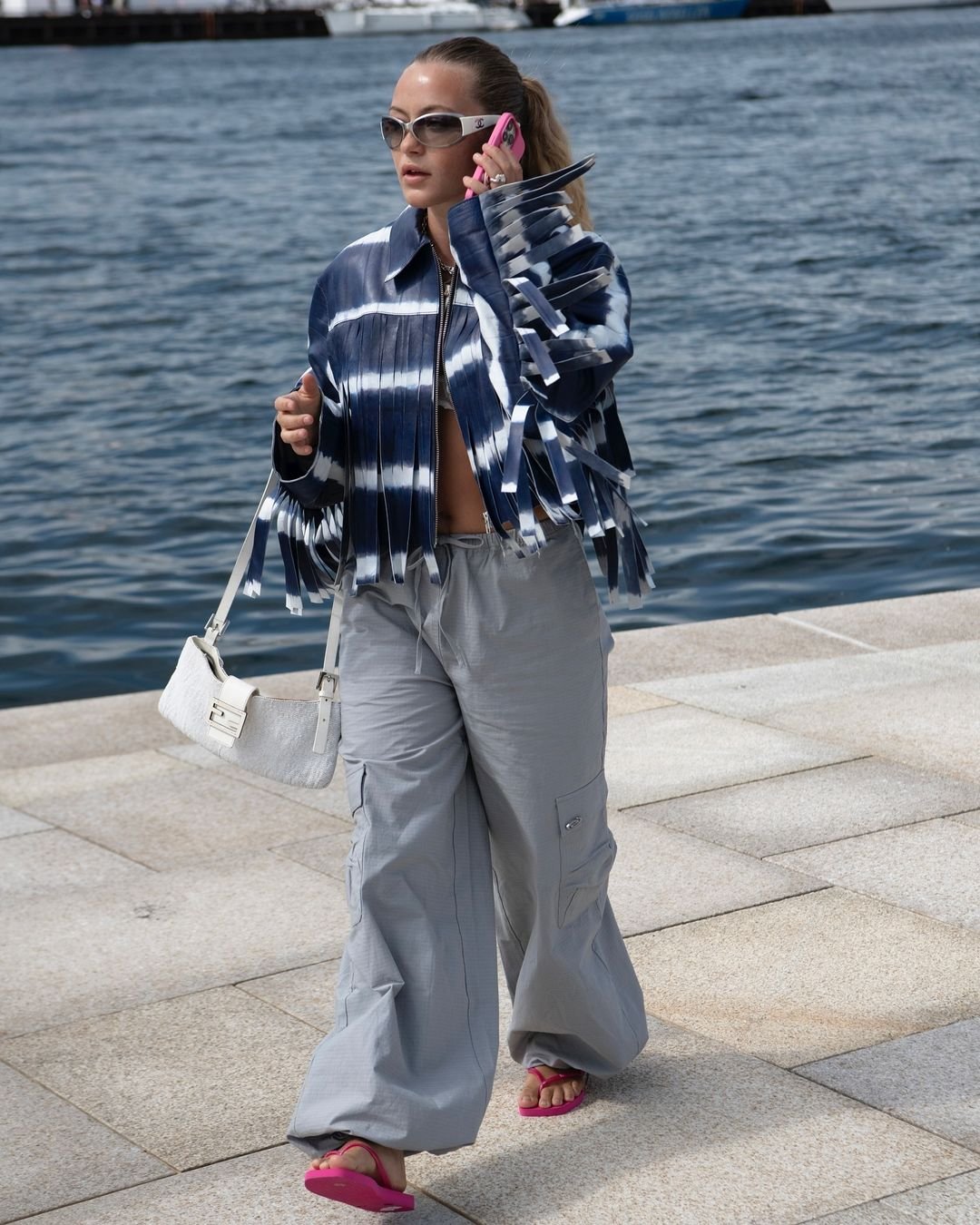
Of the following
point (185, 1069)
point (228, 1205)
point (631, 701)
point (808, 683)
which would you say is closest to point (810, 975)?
point (185, 1069)

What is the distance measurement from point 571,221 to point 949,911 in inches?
78.9

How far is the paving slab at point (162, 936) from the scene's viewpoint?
3.93 meters

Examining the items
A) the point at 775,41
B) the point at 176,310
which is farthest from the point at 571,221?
the point at 775,41

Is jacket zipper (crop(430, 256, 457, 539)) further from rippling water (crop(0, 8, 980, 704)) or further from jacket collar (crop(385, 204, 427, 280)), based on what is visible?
rippling water (crop(0, 8, 980, 704))

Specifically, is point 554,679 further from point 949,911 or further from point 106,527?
point 106,527

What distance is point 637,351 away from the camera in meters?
19.3

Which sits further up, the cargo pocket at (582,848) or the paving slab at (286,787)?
the cargo pocket at (582,848)

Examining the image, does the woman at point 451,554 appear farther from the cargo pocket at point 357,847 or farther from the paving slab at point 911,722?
the paving slab at point 911,722

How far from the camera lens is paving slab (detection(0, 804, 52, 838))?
A: 5051 mm

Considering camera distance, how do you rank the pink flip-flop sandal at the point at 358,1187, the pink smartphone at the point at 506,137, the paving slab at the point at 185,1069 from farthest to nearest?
the paving slab at the point at 185,1069 < the pink smartphone at the point at 506,137 < the pink flip-flop sandal at the point at 358,1187

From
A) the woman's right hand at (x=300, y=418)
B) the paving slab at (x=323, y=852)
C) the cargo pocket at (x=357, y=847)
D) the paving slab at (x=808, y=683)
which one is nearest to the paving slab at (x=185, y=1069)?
the cargo pocket at (x=357, y=847)

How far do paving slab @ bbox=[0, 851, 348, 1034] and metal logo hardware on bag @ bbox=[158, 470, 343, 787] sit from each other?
0.96 metres

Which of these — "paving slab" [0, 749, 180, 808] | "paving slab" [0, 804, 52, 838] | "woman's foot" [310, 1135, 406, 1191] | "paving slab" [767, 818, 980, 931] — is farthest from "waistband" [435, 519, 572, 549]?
"paving slab" [0, 749, 180, 808]

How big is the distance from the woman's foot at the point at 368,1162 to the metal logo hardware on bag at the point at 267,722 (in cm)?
63
